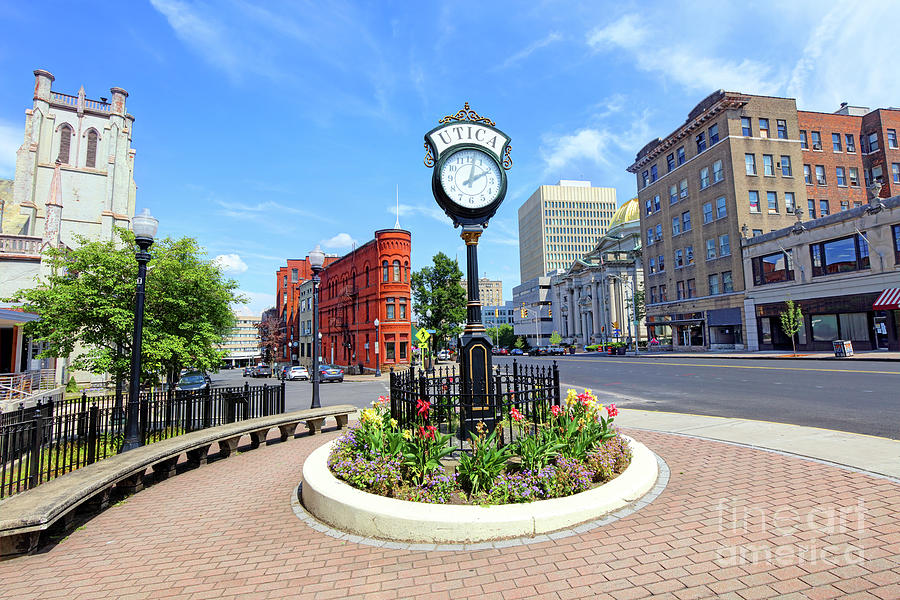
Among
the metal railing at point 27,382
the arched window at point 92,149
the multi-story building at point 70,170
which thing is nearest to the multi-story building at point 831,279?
the metal railing at point 27,382

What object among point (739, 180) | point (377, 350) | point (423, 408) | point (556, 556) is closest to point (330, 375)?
point (377, 350)

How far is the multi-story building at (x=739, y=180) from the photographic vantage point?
42469 millimetres

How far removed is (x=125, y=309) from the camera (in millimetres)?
11688

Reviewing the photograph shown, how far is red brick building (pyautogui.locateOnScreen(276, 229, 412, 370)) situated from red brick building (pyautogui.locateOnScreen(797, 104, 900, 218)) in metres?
41.2

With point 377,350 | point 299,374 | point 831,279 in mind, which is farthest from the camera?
point 299,374

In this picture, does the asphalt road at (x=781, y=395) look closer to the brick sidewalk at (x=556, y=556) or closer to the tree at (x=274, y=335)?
the brick sidewalk at (x=556, y=556)

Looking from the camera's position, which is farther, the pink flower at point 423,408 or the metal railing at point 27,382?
the metal railing at point 27,382

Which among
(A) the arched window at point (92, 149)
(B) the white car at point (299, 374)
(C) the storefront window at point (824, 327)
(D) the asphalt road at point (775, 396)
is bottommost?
(B) the white car at point (299, 374)

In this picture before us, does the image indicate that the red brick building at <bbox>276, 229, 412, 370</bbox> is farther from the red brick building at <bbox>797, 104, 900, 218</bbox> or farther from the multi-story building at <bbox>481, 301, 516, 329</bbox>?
the multi-story building at <bbox>481, 301, 516, 329</bbox>

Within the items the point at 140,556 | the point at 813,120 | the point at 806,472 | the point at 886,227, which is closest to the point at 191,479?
the point at 140,556

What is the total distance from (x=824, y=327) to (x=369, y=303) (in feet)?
124

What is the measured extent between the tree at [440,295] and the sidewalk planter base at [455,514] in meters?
41.2

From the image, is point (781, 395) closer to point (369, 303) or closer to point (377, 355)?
point (377, 355)

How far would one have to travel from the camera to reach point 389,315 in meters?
39.7
